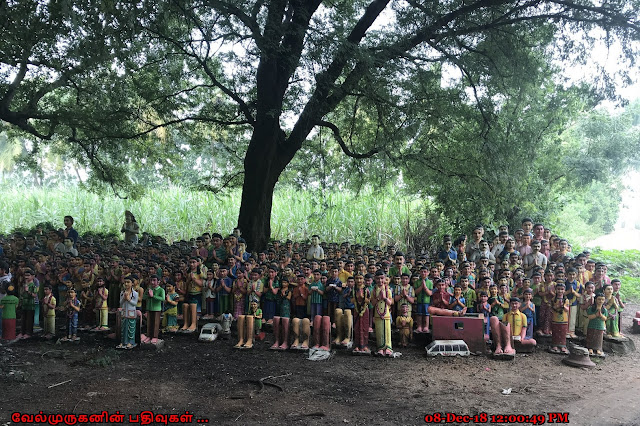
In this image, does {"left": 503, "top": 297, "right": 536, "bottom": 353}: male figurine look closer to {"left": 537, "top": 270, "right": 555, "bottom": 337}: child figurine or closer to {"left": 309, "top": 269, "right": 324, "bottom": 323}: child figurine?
{"left": 537, "top": 270, "right": 555, "bottom": 337}: child figurine

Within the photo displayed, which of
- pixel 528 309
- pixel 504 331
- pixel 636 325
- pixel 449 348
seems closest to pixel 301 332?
pixel 449 348

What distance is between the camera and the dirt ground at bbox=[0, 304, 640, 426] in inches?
231

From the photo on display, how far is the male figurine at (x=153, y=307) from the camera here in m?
8.35

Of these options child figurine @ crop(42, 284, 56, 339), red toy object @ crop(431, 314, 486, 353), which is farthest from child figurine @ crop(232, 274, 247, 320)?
red toy object @ crop(431, 314, 486, 353)

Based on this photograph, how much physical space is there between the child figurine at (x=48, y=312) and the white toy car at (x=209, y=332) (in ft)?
7.81

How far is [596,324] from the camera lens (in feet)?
27.3

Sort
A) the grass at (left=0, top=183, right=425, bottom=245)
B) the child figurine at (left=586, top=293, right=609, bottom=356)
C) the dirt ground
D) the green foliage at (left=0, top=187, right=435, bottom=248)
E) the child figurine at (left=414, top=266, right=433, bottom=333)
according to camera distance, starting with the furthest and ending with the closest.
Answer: the grass at (left=0, top=183, right=425, bottom=245), the green foliage at (left=0, top=187, right=435, bottom=248), the child figurine at (left=414, top=266, right=433, bottom=333), the child figurine at (left=586, top=293, right=609, bottom=356), the dirt ground

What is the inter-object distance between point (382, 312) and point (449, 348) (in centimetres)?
113

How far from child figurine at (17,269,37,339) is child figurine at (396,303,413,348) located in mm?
5922

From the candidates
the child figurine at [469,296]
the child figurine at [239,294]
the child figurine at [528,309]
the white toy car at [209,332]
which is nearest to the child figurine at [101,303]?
the white toy car at [209,332]

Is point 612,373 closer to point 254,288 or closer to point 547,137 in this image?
point 254,288

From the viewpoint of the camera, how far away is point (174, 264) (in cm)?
995

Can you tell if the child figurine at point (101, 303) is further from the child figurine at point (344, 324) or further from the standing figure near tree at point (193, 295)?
the child figurine at point (344, 324)

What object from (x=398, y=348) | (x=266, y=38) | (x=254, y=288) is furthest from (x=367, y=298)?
(x=266, y=38)
